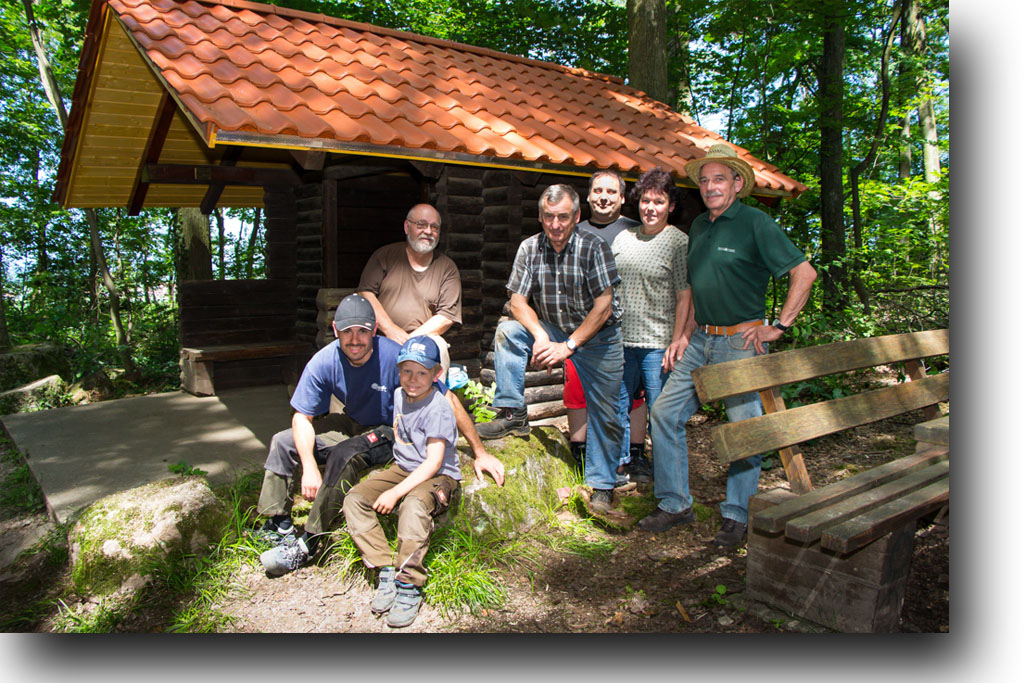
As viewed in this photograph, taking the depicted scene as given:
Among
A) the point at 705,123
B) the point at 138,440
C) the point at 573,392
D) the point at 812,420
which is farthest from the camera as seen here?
the point at 705,123

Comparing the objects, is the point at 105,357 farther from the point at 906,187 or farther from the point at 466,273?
the point at 906,187

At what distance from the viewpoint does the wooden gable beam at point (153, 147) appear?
5934 mm

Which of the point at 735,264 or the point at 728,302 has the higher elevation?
the point at 735,264

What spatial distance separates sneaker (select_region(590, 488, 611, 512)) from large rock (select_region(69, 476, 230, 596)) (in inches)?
78.7

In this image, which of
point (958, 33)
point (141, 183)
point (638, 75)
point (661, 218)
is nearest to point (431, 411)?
point (661, 218)

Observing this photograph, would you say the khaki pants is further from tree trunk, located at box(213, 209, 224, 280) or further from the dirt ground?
tree trunk, located at box(213, 209, 224, 280)

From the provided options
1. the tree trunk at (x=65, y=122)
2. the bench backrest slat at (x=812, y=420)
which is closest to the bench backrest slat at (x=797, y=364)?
the bench backrest slat at (x=812, y=420)

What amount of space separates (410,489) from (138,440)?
337cm

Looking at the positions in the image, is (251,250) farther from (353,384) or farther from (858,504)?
(858,504)

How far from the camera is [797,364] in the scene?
3.30 metres

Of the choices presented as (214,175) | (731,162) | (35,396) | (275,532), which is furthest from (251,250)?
(731,162)

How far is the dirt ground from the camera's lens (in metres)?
3.00

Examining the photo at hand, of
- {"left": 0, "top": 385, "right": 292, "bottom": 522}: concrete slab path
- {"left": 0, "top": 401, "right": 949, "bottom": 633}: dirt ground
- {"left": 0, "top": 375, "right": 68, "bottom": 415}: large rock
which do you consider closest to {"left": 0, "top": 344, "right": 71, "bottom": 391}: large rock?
{"left": 0, "top": 375, "right": 68, "bottom": 415}: large rock

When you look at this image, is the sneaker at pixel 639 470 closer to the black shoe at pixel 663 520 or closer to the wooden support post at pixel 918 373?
the black shoe at pixel 663 520
